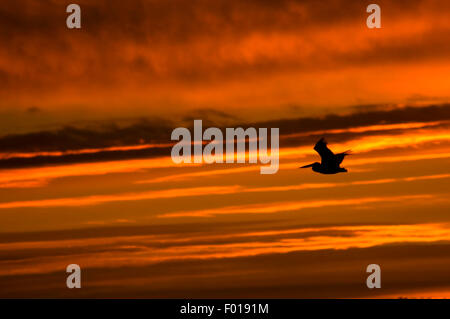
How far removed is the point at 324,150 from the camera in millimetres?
74938

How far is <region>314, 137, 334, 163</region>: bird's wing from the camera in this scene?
246 ft

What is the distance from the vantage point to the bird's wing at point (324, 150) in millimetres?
75000
